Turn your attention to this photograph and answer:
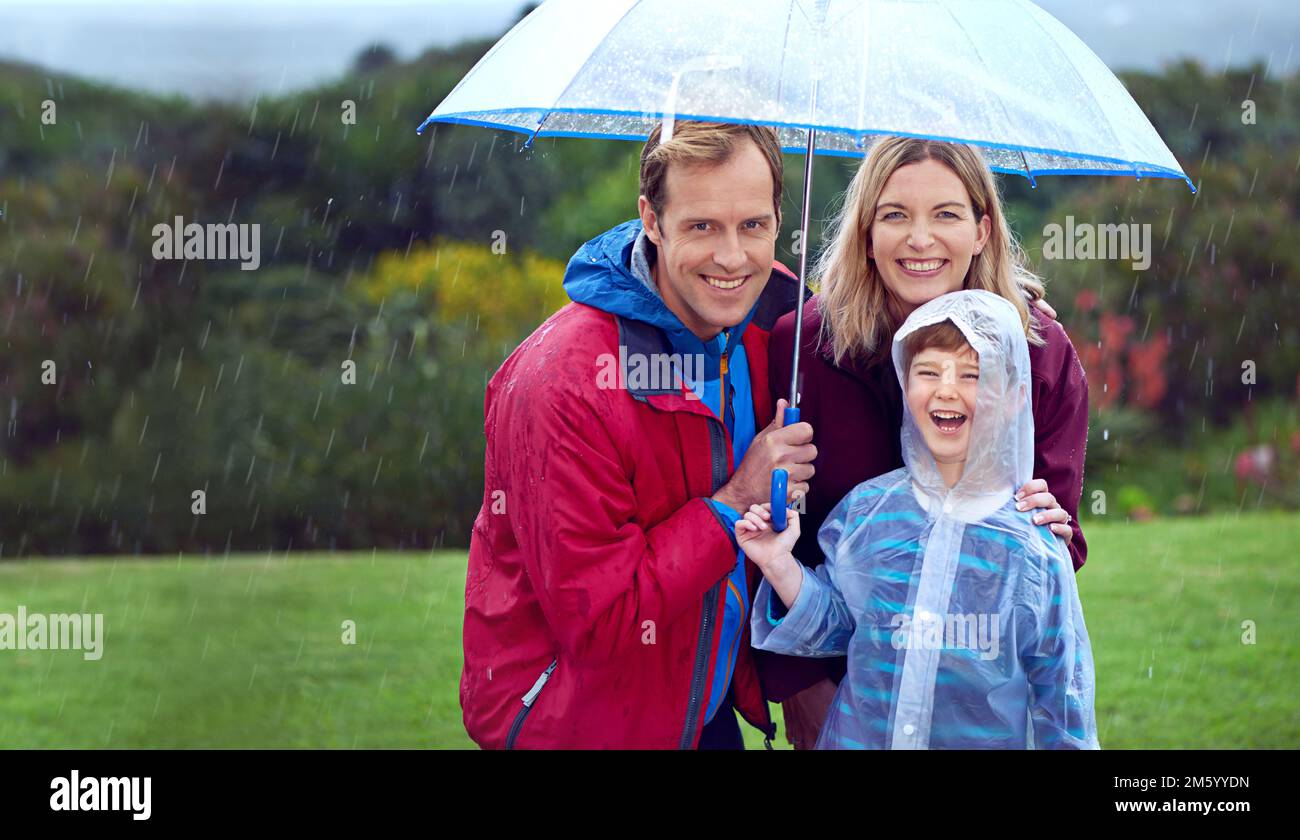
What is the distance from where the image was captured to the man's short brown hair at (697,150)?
9.95 feet

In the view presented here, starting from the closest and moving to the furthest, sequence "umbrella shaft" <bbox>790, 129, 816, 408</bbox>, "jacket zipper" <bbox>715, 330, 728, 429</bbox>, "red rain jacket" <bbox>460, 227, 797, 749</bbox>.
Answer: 1. "red rain jacket" <bbox>460, 227, 797, 749</bbox>
2. "umbrella shaft" <bbox>790, 129, 816, 408</bbox>
3. "jacket zipper" <bbox>715, 330, 728, 429</bbox>

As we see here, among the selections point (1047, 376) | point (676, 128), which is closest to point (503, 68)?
point (676, 128)

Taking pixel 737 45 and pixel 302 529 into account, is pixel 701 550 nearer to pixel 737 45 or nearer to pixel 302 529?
pixel 737 45

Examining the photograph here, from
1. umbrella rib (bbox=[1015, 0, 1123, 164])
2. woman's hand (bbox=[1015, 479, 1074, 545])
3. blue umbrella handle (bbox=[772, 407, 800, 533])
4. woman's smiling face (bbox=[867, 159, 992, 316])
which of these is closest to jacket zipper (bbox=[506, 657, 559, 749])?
blue umbrella handle (bbox=[772, 407, 800, 533])

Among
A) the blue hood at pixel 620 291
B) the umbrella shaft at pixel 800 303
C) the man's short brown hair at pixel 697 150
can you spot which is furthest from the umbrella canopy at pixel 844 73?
the blue hood at pixel 620 291

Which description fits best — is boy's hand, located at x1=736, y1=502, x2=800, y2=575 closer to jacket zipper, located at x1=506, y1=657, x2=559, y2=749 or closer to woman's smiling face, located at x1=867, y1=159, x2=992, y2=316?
jacket zipper, located at x1=506, y1=657, x2=559, y2=749

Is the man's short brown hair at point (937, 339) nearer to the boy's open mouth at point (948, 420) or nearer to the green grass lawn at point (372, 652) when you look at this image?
the boy's open mouth at point (948, 420)

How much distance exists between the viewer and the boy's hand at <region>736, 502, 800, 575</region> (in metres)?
3.05

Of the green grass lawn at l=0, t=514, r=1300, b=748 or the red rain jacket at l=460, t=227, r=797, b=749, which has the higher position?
the red rain jacket at l=460, t=227, r=797, b=749

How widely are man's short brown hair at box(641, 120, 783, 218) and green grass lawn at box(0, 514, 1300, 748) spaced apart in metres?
3.40

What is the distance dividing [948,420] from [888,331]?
13.9 inches

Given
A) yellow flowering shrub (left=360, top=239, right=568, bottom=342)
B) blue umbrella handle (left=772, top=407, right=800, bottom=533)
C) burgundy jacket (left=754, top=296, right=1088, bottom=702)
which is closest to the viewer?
blue umbrella handle (left=772, top=407, right=800, bottom=533)

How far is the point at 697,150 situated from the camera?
9.93 ft

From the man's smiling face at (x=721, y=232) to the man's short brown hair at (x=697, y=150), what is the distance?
0.02 metres
